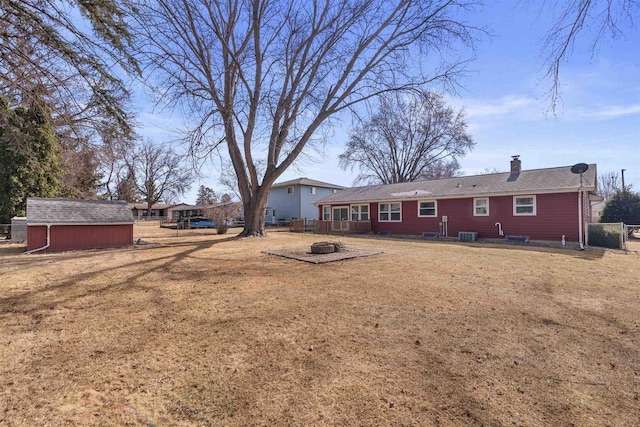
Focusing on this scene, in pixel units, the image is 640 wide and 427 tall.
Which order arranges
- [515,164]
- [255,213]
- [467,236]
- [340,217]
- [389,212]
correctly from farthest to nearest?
[340,217] → [389,212] → [515,164] → [467,236] → [255,213]

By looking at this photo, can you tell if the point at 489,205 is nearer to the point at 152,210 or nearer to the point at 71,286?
the point at 71,286

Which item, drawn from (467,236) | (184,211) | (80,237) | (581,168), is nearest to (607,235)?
(581,168)

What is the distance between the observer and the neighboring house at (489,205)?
542 inches

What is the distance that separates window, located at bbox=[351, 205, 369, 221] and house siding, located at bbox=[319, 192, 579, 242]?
222 cm

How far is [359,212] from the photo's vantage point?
22.1m

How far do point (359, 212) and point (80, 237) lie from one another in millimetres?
15918

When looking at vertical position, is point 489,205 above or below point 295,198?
below

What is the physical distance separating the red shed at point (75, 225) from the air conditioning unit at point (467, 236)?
15.6 m

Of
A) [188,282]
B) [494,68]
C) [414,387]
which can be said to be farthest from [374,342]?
[494,68]

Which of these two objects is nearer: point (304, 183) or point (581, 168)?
point (581, 168)

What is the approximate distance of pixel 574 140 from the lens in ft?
23.6

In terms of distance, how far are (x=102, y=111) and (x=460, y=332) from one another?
6590mm

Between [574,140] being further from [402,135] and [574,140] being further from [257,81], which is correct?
[402,135]

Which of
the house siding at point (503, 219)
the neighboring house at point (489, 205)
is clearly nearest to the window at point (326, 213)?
the neighboring house at point (489, 205)
